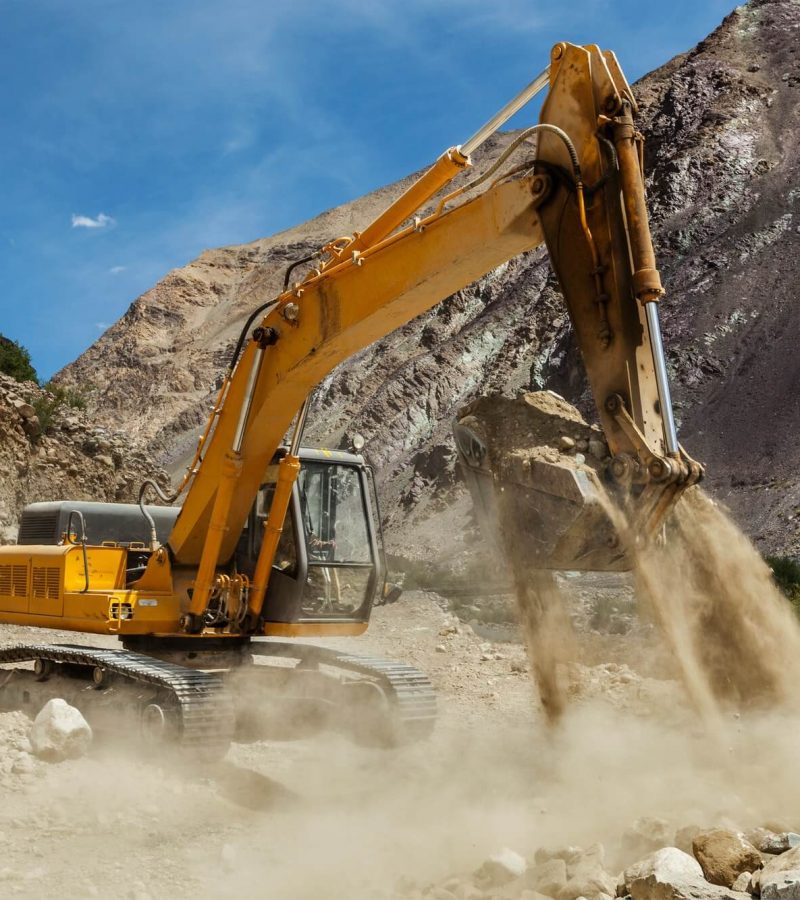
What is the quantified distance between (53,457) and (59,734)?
16934mm

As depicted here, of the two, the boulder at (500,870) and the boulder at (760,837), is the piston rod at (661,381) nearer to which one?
the boulder at (760,837)

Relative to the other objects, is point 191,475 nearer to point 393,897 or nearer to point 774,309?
point 393,897

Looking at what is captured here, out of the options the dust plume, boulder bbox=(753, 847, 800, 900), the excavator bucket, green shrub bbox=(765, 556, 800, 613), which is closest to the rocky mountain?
green shrub bbox=(765, 556, 800, 613)

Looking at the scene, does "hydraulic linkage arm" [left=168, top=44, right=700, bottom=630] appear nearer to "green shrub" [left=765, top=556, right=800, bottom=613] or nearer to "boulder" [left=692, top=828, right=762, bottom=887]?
"boulder" [left=692, top=828, right=762, bottom=887]

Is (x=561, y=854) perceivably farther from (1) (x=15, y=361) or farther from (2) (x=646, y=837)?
(1) (x=15, y=361)

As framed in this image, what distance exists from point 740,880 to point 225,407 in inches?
200

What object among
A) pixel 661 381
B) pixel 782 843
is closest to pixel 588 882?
pixel 782 843

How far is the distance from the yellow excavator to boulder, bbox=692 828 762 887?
1.56 m

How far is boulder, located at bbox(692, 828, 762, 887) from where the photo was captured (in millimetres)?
4297

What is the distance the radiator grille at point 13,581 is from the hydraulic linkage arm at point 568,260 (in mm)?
3626

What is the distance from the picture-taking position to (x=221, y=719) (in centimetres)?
693

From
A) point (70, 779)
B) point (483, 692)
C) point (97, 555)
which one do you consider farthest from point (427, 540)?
point (70, 779)

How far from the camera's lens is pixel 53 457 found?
22.9 metres

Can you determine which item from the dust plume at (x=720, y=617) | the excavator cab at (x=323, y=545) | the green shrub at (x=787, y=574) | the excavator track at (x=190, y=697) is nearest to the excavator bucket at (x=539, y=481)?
the dust plume at (x=720, y=617)
